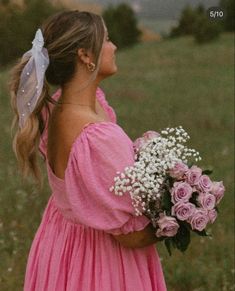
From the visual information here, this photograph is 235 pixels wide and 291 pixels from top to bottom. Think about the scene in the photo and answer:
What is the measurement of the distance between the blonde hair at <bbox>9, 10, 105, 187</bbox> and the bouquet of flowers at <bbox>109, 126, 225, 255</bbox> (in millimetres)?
441

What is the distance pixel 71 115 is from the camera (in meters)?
3.85

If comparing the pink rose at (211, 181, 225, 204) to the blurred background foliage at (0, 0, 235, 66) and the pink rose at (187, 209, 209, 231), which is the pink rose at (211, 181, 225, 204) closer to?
the pink rose at (187, 209, 209, 231)

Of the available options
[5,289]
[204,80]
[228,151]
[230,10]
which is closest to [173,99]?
[204,80]

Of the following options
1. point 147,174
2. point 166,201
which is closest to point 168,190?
point 166,201

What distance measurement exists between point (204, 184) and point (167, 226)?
281mm

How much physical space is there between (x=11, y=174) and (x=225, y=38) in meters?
15.0

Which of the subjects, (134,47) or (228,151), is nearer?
(228,151)

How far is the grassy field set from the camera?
6.70 metres

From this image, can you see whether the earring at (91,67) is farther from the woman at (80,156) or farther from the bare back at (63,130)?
the bare back at (63,130)

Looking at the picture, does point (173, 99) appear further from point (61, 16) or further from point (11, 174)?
point (61, 16)

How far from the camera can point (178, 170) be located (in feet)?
12.6

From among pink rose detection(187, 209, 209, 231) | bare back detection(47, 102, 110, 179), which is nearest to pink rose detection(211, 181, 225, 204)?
pink rose detection(187, 209, 209, 231)

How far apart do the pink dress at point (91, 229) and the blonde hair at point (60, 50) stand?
0.17 metres

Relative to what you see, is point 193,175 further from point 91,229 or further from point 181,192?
point 91,229
